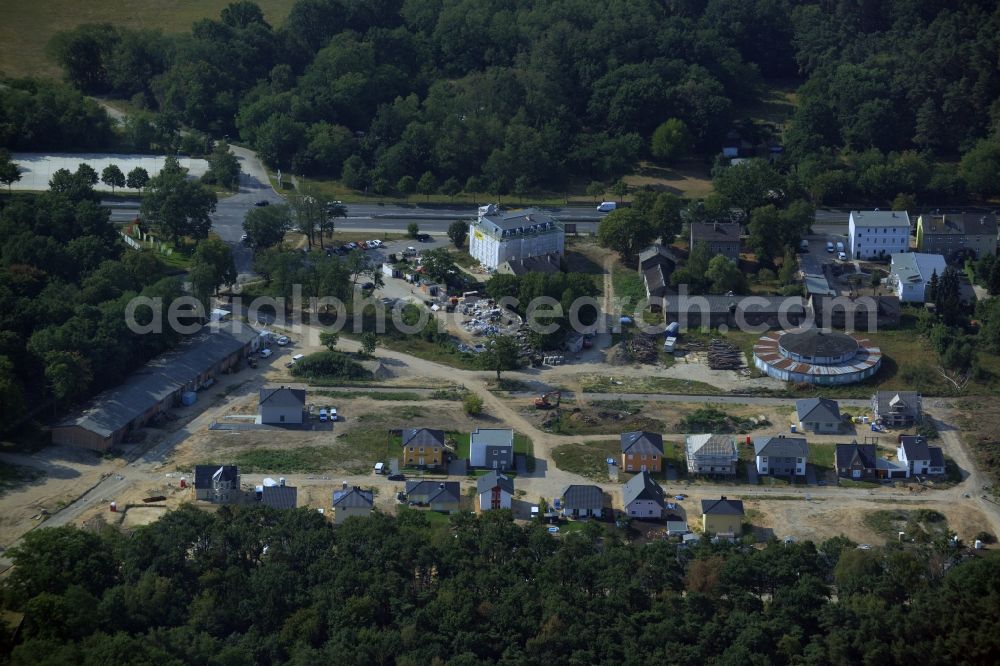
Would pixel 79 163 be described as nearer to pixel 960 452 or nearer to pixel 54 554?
pixel 54 554

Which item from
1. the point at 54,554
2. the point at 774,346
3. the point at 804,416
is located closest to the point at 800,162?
the point at 774,346

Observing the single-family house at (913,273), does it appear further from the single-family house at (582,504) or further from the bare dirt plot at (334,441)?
the single-family house at (582,504)

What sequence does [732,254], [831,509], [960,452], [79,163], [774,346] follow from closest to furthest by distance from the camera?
[831,509] < [960,452] < [774,346] < [732,254] < [79,163]

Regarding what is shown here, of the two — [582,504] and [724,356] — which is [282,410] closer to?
[582,504]

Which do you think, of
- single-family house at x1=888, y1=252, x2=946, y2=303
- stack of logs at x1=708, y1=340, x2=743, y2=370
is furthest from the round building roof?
single-family house at x1=888, y1=252, x2=946, y2=303

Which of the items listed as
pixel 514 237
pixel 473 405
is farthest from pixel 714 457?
pixel 514 237
